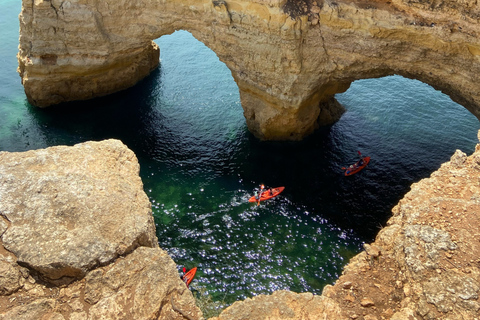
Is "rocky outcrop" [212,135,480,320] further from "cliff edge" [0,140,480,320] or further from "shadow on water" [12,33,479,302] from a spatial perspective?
"shadow on water" [12,33,479,302]

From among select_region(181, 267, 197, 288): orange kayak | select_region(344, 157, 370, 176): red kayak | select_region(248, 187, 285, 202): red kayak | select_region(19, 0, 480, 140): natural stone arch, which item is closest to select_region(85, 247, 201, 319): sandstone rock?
select_region(181, 267, 197, 288): orange kayak

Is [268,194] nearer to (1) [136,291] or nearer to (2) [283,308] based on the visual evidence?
(2) [283,308]

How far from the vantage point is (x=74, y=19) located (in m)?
25.4

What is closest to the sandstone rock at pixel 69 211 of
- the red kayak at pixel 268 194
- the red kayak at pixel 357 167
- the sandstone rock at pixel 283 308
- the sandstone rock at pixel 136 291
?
the sandstone rock at pixel 136 291

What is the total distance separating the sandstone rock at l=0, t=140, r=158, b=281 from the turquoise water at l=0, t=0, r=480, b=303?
895 centimetres

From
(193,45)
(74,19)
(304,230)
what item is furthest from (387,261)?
(193,45)

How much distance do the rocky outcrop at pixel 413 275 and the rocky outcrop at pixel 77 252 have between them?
1950 mm

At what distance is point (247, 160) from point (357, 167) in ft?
22.7

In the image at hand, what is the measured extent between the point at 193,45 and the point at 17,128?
18227 mm

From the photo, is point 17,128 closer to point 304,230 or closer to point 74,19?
point 74,19

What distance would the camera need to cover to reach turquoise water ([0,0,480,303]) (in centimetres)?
1914

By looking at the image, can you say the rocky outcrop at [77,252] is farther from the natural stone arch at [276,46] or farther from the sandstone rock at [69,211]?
the natural stone arch at [276,46]

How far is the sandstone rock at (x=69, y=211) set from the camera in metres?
8.80

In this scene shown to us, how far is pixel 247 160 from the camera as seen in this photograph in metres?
25.2
